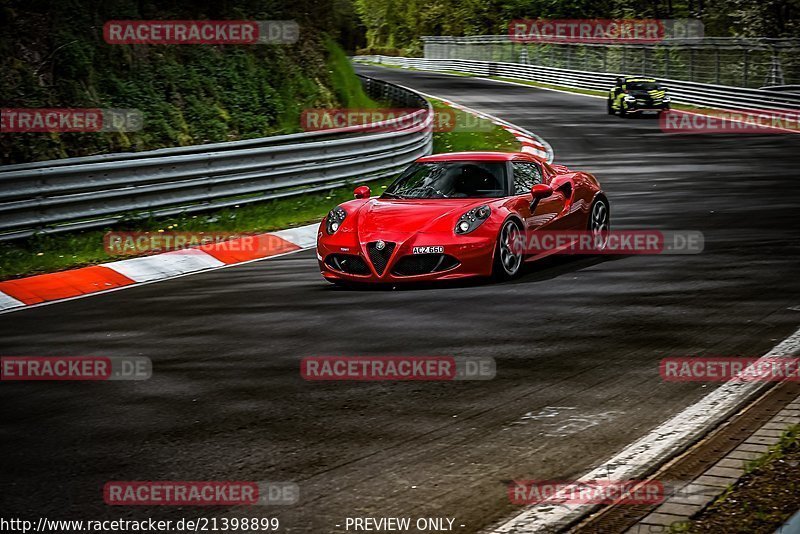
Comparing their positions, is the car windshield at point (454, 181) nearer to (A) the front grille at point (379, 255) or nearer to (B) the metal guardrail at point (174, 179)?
(A) the front grille at point (379, 255)

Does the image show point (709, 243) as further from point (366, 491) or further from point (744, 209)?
point (366, 491)

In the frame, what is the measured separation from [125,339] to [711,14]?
197ft

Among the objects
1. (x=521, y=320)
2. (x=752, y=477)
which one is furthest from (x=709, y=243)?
(x=752, y=477)

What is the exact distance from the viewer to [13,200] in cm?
1223

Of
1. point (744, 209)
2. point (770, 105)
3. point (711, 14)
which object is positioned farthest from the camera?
point (711, 14)

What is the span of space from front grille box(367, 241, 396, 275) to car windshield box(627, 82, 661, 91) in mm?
26909

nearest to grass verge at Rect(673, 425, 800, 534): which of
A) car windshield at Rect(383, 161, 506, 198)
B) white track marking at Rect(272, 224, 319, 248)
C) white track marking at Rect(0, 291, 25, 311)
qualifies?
car windshield at Rect(383, 161, 506, 198)

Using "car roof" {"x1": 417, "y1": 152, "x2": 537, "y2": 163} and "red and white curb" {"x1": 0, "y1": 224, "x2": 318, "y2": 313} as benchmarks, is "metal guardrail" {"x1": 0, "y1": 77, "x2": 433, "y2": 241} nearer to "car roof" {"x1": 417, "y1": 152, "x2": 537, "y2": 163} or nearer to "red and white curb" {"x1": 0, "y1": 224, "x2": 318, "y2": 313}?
"red and white curb" {"x1": 0, "y1": 224, "x2": 318, "y2": 313}

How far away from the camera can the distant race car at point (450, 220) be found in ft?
31.7

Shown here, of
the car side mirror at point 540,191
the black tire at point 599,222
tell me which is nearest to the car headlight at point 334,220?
the car side mirror at point 540,191

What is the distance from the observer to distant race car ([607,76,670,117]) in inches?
1357

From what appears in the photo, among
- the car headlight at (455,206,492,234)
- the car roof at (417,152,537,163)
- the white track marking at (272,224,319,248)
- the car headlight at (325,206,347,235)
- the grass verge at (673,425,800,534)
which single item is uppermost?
the car roof at (417,152,537,163)

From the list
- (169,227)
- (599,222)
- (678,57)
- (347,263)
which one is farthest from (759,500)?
(678,57)

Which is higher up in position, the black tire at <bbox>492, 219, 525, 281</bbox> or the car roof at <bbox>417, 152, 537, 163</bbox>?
the car roof at <bbox>417, 152, 537, 163</bbox>
